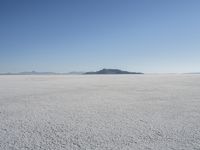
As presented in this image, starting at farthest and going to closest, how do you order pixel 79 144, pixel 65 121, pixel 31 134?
pixel 65 121
pixel 31 134
pixel 79 144

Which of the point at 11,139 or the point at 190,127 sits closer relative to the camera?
the point at 11,139

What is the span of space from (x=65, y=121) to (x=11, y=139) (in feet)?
4.27

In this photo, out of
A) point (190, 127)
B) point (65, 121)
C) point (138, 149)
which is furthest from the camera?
point (65, 121)

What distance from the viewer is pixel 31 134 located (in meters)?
3.67

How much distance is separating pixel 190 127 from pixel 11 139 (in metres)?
3.16

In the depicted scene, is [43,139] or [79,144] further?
[43,139]

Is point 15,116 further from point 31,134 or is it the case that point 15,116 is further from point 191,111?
point 191,111

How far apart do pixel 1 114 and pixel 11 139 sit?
2091mm

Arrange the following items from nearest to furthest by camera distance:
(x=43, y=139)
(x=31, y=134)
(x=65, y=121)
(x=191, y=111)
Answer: (x=43, y=139), (x=31, y=134), (x=65, y=121), (x=191, y=111)

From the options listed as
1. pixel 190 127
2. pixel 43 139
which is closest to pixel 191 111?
pixel 190 127

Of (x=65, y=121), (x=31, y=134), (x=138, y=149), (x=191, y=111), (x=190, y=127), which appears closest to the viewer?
(x=138, y=149)

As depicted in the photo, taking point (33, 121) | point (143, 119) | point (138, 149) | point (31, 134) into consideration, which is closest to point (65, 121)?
point (33, 121)

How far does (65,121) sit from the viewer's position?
14.9ft

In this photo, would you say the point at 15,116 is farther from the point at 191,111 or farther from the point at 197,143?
the point at 191,111
